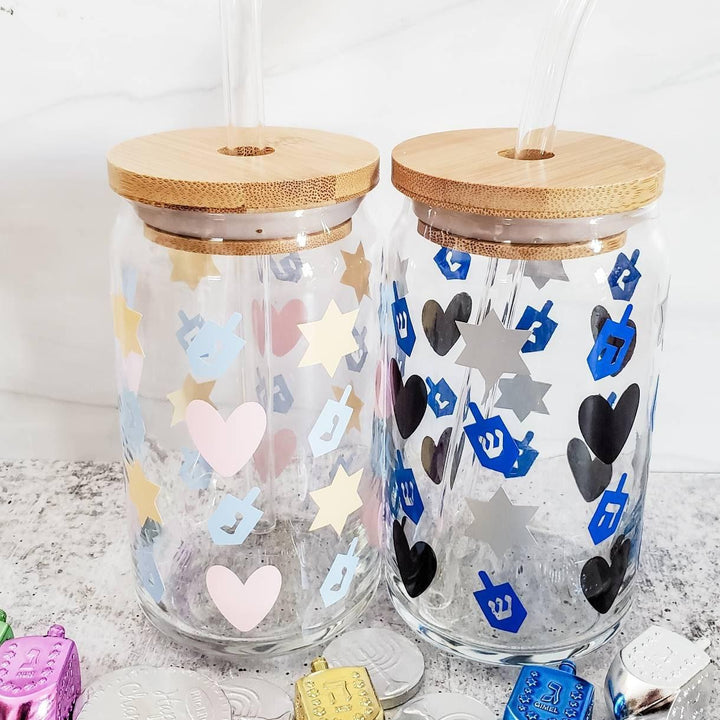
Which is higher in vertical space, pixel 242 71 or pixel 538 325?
pixel 242 71

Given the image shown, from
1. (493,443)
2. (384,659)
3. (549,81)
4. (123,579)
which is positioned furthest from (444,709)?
(549,81)

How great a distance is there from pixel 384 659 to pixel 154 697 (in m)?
0.15

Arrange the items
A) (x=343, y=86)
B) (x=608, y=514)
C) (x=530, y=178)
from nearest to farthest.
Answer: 1. (x=530, y=178)
2. (x=608, y=514)
3. (x=343, y=86)

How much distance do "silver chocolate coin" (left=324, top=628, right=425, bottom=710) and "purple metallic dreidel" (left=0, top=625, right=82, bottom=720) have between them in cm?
16

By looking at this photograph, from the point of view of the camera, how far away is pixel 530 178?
0.50 meters

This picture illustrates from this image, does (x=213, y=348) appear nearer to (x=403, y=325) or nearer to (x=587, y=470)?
(x=403, y=325)

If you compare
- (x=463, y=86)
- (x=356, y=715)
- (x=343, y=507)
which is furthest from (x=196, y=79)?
(x=356, y=715)

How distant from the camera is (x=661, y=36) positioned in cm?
69

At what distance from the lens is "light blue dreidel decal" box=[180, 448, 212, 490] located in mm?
586

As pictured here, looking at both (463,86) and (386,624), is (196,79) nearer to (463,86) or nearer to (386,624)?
(463,86)

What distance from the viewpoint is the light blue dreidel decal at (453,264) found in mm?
589

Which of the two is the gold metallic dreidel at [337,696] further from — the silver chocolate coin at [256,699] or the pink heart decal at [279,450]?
the pink heart decal at [279,450]

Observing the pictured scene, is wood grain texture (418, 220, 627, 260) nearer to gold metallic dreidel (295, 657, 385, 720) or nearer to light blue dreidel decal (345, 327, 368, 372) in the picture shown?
light blue dreidel decal (345, 327, 368, 372)

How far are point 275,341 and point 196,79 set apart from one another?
0.24m
